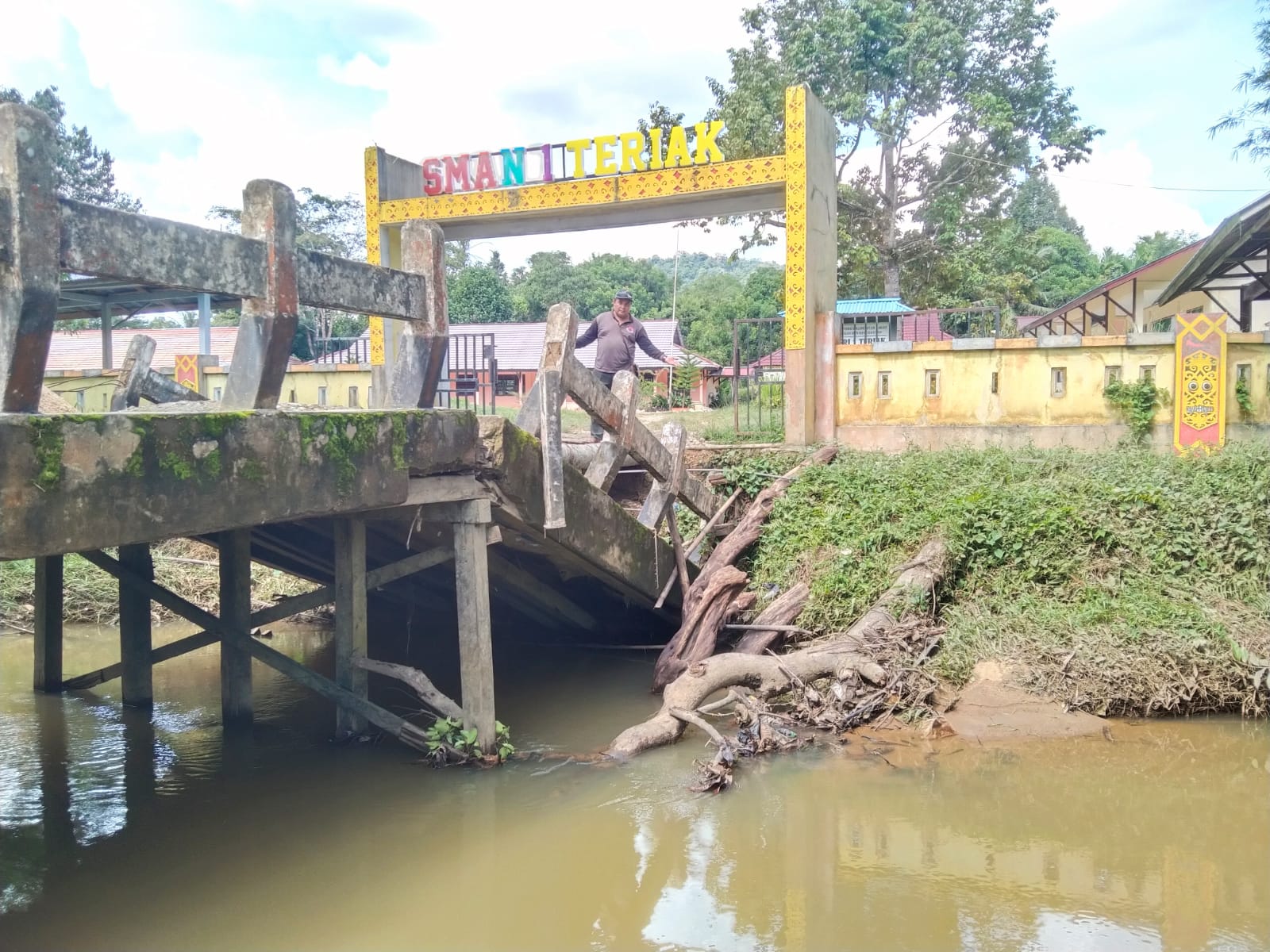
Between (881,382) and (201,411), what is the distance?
868cm

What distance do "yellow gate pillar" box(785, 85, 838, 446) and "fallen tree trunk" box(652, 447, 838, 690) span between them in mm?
2150

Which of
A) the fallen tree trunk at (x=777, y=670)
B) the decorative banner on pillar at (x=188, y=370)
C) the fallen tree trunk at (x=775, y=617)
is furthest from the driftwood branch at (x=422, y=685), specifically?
the decorative banner on pillar at (x=188, y=370)

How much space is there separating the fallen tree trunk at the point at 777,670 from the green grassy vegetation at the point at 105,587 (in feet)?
21.5

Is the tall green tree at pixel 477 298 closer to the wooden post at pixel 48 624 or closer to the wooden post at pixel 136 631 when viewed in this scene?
the wooden post at pixel 48 624

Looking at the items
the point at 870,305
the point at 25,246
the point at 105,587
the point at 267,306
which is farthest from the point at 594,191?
the point at 870,305

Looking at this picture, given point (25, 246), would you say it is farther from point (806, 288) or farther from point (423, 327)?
point (806, 288)

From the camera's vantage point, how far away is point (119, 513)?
4.31 meters

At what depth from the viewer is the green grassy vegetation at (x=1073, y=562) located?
7578 millimetres

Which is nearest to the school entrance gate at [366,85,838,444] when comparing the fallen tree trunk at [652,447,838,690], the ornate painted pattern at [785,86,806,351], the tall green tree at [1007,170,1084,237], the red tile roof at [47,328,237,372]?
the ornate painted pattern at [785,86,806,351]

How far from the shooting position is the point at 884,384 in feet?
39.2


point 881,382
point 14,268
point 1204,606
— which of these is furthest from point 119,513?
point 881,382

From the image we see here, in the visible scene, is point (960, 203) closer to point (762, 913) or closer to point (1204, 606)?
point (1204, 606)

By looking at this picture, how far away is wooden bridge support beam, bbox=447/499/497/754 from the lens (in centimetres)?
→ 670

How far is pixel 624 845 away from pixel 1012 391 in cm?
761
